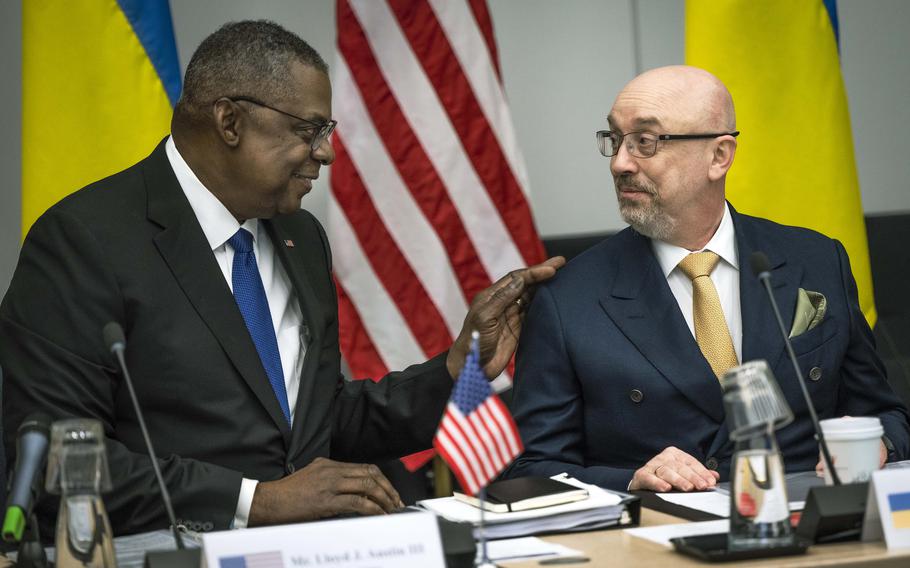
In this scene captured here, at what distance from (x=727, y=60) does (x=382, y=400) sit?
159 cm

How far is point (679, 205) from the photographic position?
267 centimetres

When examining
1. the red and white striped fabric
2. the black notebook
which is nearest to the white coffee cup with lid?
the black notebook

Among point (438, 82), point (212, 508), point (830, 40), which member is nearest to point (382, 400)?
point (212, 508)

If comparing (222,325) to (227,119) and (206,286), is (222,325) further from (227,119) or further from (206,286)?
(227,119)

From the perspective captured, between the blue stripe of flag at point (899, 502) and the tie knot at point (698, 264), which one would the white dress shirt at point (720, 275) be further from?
the blue stripe of flag at point (899, 502)

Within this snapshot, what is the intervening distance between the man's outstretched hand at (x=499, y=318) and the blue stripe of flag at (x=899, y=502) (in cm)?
98

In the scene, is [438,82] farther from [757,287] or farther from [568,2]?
[757,287]

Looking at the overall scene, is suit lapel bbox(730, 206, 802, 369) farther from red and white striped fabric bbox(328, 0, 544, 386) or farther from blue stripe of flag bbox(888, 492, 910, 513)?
red and white striped fabric bbox(328, 0, 544, 386)

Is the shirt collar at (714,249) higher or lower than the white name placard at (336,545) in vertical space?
higher

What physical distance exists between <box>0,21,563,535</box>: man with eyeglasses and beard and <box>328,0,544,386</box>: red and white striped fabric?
125cm

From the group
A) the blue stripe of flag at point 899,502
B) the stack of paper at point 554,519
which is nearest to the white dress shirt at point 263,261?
the stack of paper at point 554,519

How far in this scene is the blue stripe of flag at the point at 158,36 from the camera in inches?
135

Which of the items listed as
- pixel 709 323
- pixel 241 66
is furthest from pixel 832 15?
pixel 241 66

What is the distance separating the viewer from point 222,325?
2326 mm
